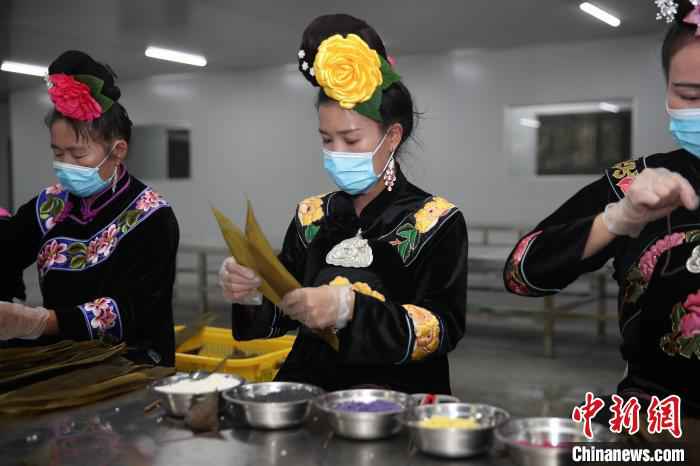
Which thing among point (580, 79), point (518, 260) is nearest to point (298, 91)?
point (580, 79)

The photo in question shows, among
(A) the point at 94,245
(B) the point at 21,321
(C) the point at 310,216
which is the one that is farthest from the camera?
(A) the point at 94,245

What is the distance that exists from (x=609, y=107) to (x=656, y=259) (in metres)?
6.54

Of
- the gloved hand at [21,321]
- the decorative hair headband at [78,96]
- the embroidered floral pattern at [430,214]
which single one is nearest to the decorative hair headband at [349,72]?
the embroidered floral pattern at [430,214]

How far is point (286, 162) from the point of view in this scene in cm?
970

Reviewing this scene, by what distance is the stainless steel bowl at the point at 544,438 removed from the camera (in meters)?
1.02

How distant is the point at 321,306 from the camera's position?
1453 millimetres

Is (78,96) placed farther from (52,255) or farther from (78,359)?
(78,359)

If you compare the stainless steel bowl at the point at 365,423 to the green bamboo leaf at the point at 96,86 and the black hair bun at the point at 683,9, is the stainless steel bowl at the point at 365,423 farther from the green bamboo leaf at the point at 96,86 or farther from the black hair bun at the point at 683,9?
the green bamboo leaf at the point at 96,86

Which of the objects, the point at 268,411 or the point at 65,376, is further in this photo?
the point at 65,376

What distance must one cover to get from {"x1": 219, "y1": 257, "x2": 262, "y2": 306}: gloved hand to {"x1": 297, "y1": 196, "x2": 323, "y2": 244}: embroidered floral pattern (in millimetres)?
327

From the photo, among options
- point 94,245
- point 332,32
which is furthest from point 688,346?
point 94,245

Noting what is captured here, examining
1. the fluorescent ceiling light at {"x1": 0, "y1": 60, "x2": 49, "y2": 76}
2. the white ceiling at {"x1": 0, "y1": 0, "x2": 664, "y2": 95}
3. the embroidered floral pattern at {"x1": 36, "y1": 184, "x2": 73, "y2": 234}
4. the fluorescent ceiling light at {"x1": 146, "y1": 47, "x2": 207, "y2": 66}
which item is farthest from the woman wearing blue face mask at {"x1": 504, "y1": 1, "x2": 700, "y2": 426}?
the fluorescent ceiling light at {"x1": 0, "y1": 60, "x2": 49, "y2": 76}

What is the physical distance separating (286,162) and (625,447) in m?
8.79

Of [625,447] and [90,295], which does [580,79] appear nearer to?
[90,295]
